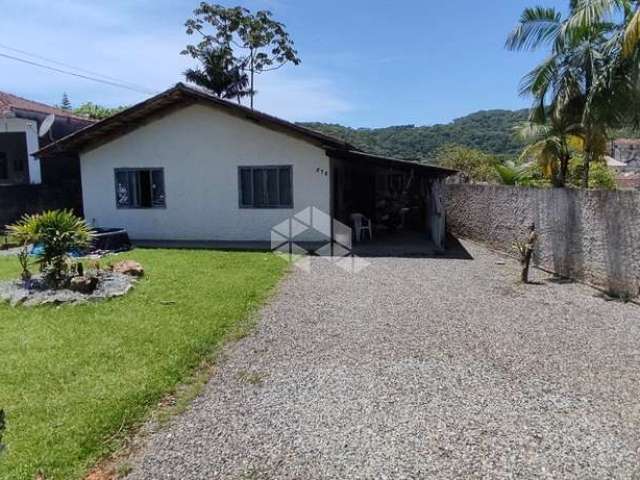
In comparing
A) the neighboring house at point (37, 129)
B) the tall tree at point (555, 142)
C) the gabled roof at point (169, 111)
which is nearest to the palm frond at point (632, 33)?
the tall tree at point (555, 142)

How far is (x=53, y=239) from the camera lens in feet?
28.0

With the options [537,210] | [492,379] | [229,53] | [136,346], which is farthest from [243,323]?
[229,53]

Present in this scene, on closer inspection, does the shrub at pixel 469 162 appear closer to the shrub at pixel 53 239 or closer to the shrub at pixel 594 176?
the shrub at pixel 594 176

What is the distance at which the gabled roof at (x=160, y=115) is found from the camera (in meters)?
14.0

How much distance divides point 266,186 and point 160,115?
4.27 m

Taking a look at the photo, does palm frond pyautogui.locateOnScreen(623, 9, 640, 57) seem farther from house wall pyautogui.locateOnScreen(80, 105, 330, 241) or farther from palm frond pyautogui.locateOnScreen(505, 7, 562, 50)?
house wall pyautogui.locateOnScreen(80, 105, 330, 241)

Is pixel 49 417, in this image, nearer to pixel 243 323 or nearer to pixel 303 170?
pixel 243 323

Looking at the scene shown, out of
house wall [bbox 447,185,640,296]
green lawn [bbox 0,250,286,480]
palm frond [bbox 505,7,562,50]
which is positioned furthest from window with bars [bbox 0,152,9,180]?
palm frond [bbox 505,7,562,50]

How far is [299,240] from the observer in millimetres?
15047

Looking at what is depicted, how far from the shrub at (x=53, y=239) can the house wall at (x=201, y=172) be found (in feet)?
22.1

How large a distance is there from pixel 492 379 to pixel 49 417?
13.9ft

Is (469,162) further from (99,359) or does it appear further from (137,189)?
(99,359)

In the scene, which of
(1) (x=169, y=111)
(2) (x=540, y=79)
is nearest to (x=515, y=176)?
(2) (x=540, y=79)

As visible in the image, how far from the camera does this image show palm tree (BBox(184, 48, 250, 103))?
34.8 meters
